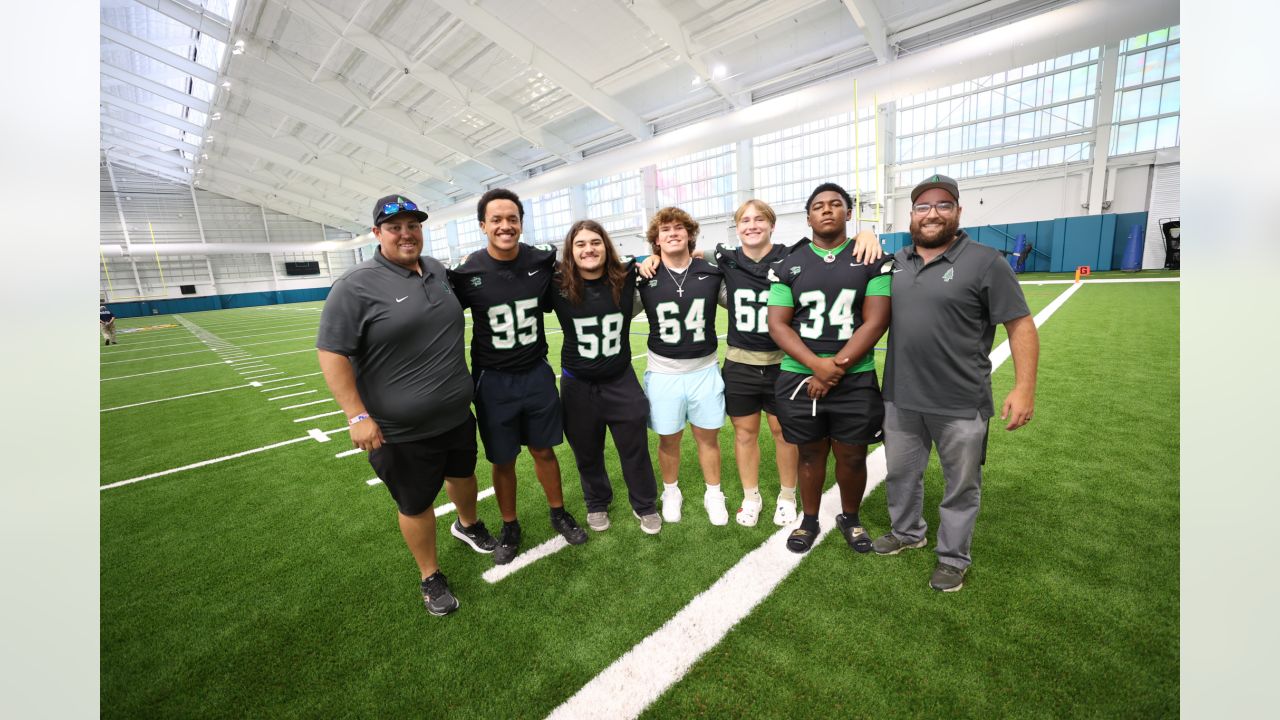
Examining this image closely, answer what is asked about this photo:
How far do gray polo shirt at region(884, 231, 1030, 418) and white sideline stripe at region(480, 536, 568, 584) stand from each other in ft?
6.90

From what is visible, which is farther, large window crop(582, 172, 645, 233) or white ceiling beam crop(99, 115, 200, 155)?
large window crop(582, 172, 645, 233)

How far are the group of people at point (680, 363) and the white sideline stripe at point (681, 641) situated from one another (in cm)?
23

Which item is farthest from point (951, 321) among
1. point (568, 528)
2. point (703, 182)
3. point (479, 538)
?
point (703, 182)


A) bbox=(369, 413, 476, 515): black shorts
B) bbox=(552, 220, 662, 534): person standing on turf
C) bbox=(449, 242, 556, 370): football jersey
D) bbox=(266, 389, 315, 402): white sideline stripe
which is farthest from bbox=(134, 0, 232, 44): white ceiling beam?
bbox=(369, 413, 476, 515): black shorts

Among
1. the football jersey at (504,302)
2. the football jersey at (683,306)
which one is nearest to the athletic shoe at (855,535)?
the football jersey at (683,306)

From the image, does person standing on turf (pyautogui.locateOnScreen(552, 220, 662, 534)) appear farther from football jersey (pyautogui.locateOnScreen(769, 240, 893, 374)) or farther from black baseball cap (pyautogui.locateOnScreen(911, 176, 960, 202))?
black baseball cap (pyautogui.locateOnScreen(911, 176, 960, 202))

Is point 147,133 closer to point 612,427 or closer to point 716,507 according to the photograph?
point 612,427

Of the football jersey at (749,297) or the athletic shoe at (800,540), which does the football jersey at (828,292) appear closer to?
the football jersey at (749,297)

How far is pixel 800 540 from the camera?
3102mm

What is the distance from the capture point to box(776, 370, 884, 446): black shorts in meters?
2.92

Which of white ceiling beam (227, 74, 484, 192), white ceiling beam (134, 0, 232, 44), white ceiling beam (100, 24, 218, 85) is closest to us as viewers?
white ceiling beam (134, 0, 232, 44)

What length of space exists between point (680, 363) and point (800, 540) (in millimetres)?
1202

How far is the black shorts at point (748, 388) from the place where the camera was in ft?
10.8
